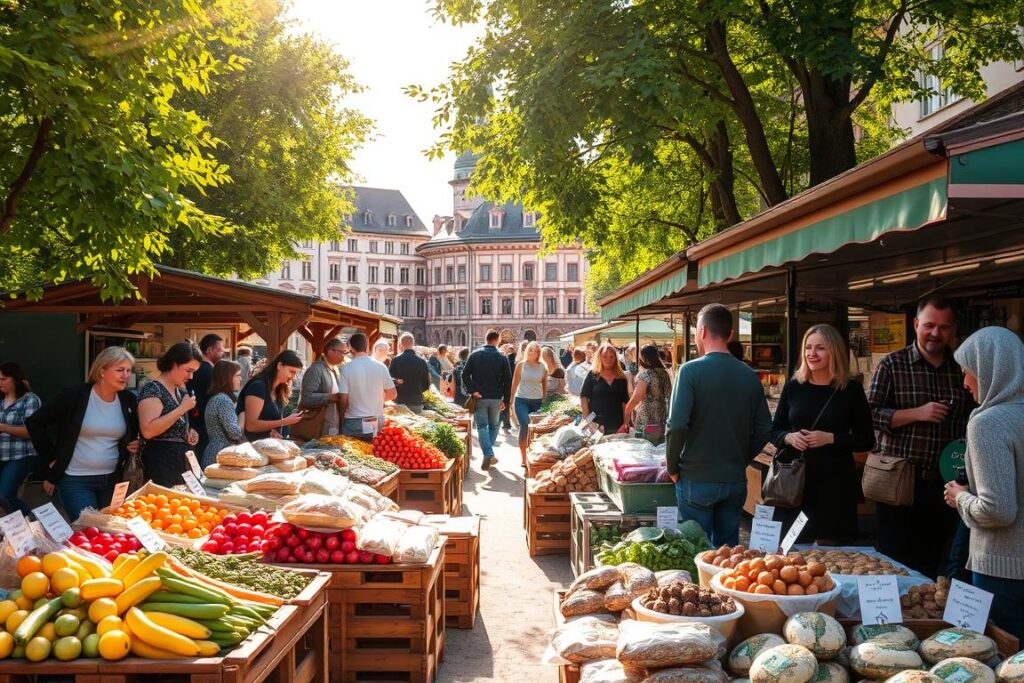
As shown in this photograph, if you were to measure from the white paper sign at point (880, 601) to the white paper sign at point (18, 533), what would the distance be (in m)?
3.29

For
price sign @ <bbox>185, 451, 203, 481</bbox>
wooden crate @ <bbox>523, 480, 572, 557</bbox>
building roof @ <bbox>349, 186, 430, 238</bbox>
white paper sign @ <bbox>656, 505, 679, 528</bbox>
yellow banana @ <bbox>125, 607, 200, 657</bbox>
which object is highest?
building roof @ <bbox>349, 186, 430, 238</bbox>

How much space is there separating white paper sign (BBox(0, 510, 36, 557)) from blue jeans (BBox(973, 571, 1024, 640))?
377 centimetres

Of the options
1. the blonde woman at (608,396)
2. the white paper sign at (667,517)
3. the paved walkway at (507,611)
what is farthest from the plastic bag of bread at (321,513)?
the blonde woman at (608,396)

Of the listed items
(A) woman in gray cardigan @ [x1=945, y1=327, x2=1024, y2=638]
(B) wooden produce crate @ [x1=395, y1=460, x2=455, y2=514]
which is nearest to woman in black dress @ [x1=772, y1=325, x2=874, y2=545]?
(A) woman in gray cardigan @ [x1=945, y1=327, x2=1024, y2=638]

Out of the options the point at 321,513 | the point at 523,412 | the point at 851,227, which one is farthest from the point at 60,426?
the point at 523,412

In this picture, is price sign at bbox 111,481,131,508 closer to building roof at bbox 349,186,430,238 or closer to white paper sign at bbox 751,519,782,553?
white paper sign at bbox 751,519,782,553

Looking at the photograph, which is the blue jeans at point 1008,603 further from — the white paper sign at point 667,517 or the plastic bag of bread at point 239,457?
the plastic bag of bread at point 239,457

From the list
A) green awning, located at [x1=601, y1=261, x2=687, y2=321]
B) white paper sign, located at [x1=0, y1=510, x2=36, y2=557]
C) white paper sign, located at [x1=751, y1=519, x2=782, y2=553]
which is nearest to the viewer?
white paper sign, located at [x1=0, y1=510, x2=36, y2=557]

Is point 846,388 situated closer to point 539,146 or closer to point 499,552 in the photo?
point 499,552

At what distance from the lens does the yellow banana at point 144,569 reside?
3396mm

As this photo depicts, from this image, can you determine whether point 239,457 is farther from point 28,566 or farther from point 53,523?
point 28,566

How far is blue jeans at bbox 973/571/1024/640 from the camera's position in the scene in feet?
10.7

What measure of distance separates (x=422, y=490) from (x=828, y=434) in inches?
189

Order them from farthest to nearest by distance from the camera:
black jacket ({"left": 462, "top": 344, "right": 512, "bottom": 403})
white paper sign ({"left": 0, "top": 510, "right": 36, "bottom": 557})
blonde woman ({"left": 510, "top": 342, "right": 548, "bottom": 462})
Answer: black jacket ({"left": 462, "top": 344, "right": 512, "bottom": 403}), blonde woman ({"left": 510, "top": 342, "right": 548, "bottom": 462}), white paper sign ({"left": 0, "top": 510, "right": 36, "bottom": 557})
